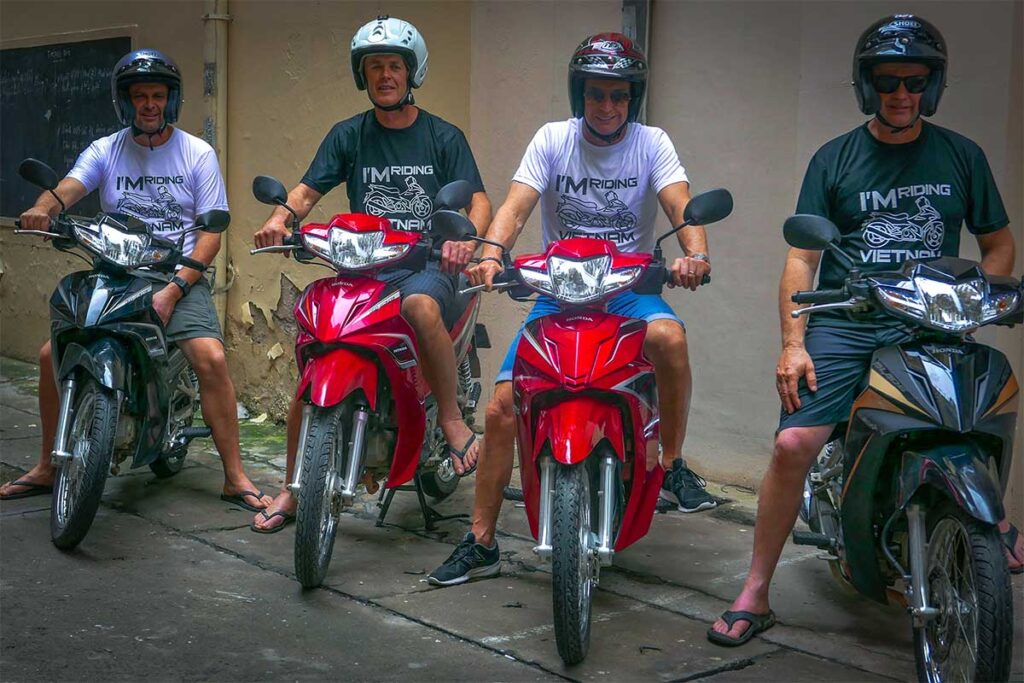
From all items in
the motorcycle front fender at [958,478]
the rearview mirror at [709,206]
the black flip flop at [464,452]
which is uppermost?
the rearview mirror at [709,206]

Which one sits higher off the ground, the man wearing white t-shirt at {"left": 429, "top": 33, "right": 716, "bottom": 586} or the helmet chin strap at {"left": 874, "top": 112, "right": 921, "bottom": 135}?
the helmet chin strap at {"left": 874, "top": 112, "right": 921, "bottom": 135}

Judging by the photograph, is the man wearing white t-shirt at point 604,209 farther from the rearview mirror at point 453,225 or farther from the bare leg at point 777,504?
the bare leg at point 777,504

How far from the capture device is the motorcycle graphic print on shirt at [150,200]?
6.33 m

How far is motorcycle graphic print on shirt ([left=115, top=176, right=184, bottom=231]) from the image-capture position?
6.33m

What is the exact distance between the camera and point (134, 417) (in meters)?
5.94

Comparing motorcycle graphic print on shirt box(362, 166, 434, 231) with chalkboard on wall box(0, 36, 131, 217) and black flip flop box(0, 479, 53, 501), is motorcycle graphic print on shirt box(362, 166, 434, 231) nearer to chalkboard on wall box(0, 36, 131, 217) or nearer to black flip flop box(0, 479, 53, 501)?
black flip flop box(0, 479, 53, 501)

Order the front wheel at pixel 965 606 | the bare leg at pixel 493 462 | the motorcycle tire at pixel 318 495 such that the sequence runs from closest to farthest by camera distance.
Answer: the front wheel at pixel 965 606 → the motorcycle tire at pixel 318 495 → the bare leg at pixel 493 462

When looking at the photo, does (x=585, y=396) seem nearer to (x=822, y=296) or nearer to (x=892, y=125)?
(x=822, y=296)

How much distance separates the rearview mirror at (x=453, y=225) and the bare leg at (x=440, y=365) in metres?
0.62

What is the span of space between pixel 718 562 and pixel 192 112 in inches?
197

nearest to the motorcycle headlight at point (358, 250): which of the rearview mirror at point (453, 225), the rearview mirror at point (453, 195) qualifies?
the rearview mirror at point (453, 195)

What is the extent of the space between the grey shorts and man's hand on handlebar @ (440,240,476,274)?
1.55m

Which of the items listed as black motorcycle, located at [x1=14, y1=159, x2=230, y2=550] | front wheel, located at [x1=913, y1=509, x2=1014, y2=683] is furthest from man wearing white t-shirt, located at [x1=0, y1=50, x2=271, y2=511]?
front wheel, located at [x1=913, y1=509, x2=1014, y2=683]

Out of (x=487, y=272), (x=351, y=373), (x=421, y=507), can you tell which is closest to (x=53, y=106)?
(x=421, y=507)
